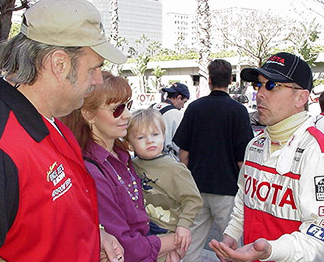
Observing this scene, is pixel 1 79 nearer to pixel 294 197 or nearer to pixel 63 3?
pixel 63 3

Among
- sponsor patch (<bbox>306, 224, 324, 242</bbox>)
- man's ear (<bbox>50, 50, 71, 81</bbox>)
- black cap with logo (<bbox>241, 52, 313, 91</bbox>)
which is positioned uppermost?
man's ear (<bbox>50, 50, 71, 81</bbox>)

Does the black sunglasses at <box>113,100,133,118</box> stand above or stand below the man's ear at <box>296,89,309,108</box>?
below

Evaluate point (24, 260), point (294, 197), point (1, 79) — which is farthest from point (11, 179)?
point (294, 197)

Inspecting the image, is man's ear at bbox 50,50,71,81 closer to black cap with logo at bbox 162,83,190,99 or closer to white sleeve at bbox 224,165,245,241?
white sleeve at bbox 224,165,245,241

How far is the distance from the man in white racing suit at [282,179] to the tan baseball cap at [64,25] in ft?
3.64

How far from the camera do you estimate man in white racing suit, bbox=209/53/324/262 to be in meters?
1.91

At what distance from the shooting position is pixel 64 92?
5.08 ft

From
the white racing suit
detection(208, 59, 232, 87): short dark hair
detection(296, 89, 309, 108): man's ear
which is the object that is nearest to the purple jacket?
the white racing suit

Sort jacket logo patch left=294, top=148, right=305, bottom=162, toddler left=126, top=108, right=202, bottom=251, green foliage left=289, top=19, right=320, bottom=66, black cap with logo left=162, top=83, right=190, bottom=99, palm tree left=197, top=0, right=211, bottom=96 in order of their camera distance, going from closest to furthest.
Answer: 1. jacket logo patch left=294, top=148, right=305, bottom=162
2. toddler left=126, top=108, right=202, bottom=251
3. black cap with logo left=162, top=83, right=190, bottom=99
4. palm tree left=197, top=0, right=211, bottom=96
5. green foliage left=289, top=19, right=320, bottom=66

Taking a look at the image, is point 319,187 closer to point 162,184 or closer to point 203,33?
point 162,184

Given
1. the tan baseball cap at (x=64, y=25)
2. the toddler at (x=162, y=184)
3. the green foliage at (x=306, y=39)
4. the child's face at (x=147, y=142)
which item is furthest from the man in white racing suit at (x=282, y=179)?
the green foliage at (x=306, y=39)

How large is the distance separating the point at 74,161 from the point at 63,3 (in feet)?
2.04

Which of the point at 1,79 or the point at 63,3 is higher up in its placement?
the point at 63,3

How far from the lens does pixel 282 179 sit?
213cm
